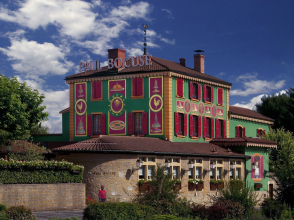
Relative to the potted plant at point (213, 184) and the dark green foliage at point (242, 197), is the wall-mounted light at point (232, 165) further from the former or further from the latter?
the dark green foliage at point (242, 197)

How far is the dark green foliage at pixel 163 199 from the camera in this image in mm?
24875

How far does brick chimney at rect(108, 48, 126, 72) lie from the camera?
4341 cm

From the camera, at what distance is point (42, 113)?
43.4 metres

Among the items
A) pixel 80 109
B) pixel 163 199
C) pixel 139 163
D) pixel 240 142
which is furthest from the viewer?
pixel 80 109

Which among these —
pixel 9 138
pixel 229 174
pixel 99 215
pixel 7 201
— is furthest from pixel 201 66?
pixel 99 215

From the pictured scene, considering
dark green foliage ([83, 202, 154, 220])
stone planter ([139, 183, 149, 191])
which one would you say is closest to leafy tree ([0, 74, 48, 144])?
stone planter ([139, 183, 149, 191])

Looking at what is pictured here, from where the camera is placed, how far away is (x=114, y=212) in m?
21.8

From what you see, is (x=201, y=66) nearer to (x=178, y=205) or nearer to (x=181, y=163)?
(x=181, y=163)

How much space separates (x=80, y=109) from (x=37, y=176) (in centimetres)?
1615

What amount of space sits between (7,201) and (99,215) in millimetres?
8157

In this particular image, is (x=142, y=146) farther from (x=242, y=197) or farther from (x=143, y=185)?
(x=242, y=197)

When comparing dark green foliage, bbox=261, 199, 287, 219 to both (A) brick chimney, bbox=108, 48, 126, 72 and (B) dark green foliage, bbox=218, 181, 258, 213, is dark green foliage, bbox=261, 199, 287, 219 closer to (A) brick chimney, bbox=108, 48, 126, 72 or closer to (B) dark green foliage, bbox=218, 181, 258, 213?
(B) dark green foliage, bbox=218, 181, 258, 213

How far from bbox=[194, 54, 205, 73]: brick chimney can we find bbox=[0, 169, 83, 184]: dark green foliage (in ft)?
75.7

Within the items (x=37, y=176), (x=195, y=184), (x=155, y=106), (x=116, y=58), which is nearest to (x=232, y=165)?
(x=195, y=184)
